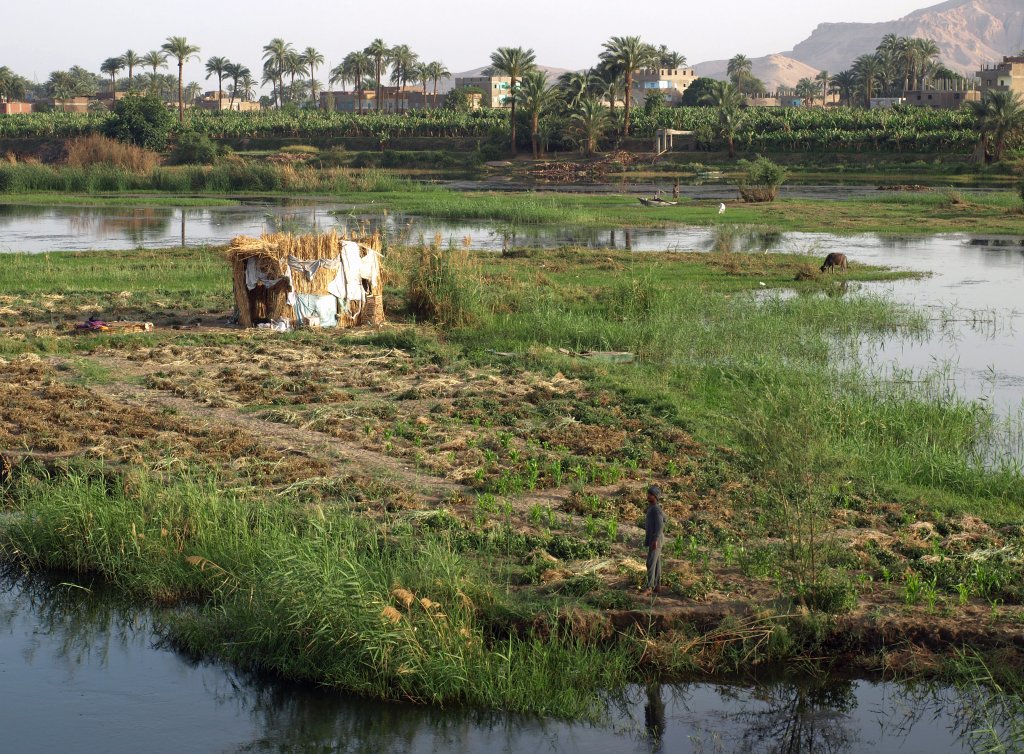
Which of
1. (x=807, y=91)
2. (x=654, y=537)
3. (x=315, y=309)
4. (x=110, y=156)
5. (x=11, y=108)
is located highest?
(x=807, y=91)

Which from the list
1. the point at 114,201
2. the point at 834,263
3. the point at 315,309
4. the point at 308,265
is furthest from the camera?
the point at 114,201

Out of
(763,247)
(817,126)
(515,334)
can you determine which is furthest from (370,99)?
(515,334)

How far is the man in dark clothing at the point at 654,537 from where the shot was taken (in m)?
8.15

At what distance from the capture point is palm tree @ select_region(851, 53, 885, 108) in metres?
120

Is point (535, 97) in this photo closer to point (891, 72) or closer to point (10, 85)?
point (891, 72)

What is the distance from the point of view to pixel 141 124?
246 ft

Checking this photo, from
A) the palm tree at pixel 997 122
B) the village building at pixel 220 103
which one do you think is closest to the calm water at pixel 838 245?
the palm tree at pixel 997 122

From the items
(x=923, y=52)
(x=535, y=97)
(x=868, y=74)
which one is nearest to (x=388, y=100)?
(x=868, y=74)

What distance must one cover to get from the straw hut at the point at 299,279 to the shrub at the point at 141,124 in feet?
199

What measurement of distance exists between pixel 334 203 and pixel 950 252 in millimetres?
25966

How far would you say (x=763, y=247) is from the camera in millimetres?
32375

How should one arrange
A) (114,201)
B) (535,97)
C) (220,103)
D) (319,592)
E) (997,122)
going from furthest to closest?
(220,103) → (535,97) → (997,122) → (114,201) → (319,592)

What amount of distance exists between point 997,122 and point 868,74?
61.2m

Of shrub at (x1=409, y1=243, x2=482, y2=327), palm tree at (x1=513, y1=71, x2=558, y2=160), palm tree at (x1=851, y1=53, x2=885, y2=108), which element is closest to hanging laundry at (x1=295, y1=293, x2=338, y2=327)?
shrub at (x1=409, y1=243, x2=482, y2=327)
